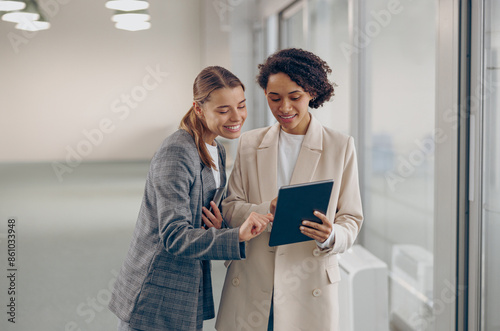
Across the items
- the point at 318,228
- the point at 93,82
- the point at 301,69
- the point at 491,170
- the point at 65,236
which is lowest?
the point at 65,236

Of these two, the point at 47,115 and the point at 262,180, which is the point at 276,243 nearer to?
→ the point at 262,180

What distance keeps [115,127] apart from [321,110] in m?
1.38

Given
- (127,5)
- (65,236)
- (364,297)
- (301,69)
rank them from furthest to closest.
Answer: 1. (127,5)
2. (65,236)
3. (364,297)
4. (301,69)

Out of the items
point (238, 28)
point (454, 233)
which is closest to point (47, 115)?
point (238, 28)

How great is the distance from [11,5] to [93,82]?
1.86 ft

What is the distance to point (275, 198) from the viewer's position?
1.39m

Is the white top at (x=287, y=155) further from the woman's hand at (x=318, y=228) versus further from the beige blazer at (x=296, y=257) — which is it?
the woman's hand at (x=318, y=228)

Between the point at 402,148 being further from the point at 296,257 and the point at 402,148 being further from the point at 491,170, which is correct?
the point at 296,257

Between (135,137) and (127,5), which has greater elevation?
(127,5)

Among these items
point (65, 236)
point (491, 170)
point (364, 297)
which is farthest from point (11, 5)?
point (491, 170)

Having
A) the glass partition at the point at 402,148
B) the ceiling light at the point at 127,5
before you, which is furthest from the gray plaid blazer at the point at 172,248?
the ceiling light at the point at 127,5

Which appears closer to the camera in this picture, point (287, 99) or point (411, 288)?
point (287, 99)

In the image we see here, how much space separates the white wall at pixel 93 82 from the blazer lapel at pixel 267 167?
1464 mm

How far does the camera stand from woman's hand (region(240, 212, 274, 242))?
1284mm
